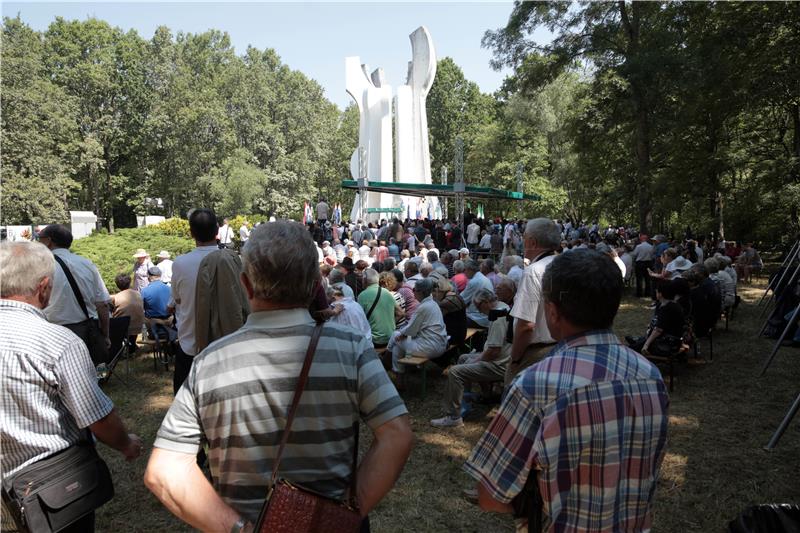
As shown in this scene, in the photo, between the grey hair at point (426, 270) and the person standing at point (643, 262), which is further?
the person standing at point (643, 262)

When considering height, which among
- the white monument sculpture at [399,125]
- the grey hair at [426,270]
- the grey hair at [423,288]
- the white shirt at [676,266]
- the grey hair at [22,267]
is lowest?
the white shirt at [676,266]

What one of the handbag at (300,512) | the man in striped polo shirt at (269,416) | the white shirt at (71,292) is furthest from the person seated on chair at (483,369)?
the handbag at (300,512)

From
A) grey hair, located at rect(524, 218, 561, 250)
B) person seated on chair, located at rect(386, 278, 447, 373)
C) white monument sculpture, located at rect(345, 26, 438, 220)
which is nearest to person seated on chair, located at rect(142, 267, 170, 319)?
person seated on chair, located at rect(386, 278, 447, 373)

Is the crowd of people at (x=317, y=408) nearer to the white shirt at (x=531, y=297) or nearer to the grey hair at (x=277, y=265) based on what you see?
the grey hair at (x=277, y=265)

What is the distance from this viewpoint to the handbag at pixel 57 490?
1896 mm

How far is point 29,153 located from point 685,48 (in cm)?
2850

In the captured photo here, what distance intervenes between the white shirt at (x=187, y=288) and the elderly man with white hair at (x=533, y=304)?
2048 millimetres

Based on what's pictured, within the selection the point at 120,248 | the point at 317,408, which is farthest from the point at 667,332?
the point at 120,248

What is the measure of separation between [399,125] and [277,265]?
32.5 m

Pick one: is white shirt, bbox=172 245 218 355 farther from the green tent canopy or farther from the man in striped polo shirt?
the green tent canopy

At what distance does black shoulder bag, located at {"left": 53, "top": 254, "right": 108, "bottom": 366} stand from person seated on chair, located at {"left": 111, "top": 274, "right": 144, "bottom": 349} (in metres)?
3.01

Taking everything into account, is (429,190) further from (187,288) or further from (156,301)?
(187,288)

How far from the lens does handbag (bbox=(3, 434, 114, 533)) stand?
190 centimetres

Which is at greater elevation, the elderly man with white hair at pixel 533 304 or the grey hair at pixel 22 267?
the grey hair at pixel 22 267
